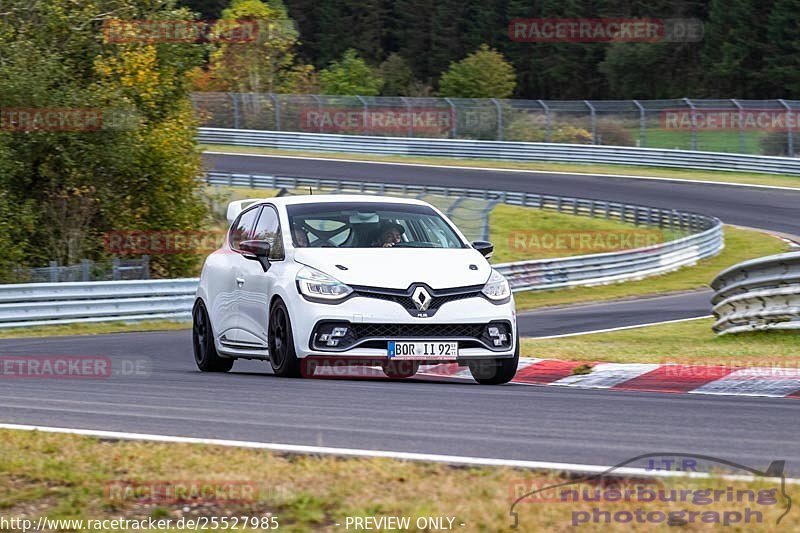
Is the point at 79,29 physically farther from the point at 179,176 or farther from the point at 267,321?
the point at 267,321

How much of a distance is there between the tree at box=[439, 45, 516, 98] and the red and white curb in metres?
70.3

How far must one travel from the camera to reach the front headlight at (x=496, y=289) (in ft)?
34.3

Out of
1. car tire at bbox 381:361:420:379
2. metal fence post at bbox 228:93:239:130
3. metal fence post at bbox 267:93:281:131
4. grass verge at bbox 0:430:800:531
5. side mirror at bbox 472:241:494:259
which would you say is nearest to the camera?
grass verge at bbox 0:430:800:531

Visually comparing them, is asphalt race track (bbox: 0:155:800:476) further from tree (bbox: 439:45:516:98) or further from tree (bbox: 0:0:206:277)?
tree (bbox: 439:45:516:98)

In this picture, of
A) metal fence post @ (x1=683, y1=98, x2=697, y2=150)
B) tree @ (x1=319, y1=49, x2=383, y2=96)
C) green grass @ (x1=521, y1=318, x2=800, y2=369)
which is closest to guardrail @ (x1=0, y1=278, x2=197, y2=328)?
green grass @ (x1=521, y1=318, x2=800, y2=369)

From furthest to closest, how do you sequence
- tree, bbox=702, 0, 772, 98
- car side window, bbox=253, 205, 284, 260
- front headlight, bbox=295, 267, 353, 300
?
1. tree, bbox=702, 0, 772, 98
2. car side window, bbox=253, 205, 284, 260
3. front headlight, bbox=295, 267, 353, 300

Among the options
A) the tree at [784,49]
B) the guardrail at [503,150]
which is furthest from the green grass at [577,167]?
the tree at [784,49]

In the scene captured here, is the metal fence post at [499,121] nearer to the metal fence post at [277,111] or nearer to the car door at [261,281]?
the metal fence post at [277,111]

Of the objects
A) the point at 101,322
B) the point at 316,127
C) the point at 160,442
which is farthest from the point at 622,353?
the point at 316,127

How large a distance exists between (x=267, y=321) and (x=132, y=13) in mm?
22332

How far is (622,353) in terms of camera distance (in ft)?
43.4

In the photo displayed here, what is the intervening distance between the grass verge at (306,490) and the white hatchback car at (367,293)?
3756 mm

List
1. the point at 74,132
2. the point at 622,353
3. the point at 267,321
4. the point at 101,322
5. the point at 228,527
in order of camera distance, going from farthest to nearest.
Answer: the point at 74,132
the point at 101,322
the point at 622,353
the point at 267,321
the point at 228,527

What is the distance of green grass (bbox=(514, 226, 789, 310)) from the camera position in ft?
96.9
